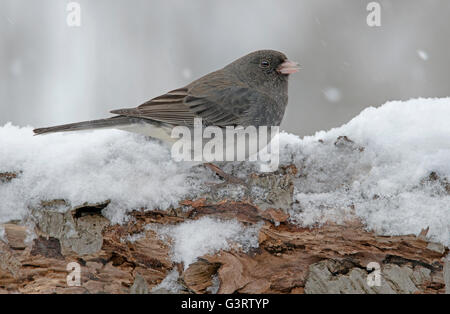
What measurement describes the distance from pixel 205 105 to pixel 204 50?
7.92 feet

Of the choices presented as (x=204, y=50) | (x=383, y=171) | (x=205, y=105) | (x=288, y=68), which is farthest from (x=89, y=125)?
(x=204, y=50)

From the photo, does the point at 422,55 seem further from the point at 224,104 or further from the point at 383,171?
the point at 383,171

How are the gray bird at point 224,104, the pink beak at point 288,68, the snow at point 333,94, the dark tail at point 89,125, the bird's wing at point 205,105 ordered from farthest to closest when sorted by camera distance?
the snow at point 333,94, the pink beak at point 288,68, the bird's wing at point 205,105, the gray bird at point 224,104, the dark tail at point 89,125

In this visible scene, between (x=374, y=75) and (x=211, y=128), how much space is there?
2759 millimetres

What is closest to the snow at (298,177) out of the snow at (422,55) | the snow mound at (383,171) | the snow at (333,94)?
the snow mound at (383,171)

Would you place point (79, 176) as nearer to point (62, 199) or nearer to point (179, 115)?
point (62, 199)

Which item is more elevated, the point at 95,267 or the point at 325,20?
the point at 325,20

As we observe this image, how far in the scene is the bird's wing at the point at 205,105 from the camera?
8.16ft

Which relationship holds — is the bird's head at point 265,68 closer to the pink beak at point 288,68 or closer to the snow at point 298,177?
the pink beak at point 288,68

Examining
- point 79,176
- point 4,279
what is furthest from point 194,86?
point 4,279

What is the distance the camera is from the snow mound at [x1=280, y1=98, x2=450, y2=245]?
5.76ft

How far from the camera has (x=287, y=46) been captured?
4.80 m

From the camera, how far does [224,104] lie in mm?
2576

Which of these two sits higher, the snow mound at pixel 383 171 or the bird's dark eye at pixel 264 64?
the bird's dark eye at pixel 264 64
